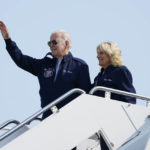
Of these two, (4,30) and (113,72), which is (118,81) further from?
(4,30)

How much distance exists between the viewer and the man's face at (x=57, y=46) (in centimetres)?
908

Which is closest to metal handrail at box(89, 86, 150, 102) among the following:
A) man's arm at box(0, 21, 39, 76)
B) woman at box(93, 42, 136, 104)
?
woman at box(93, 42, 136, 104)

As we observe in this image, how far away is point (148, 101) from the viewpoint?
8492 mm

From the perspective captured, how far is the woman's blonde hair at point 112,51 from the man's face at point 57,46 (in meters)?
0.64

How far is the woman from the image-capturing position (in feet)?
28.4

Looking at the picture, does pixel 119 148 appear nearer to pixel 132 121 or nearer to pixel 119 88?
pixel 132 121

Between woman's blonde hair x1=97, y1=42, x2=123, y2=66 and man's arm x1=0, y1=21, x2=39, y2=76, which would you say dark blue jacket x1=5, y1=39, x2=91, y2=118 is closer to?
man's arm x1=0, y1=21, x2=39, y2=76

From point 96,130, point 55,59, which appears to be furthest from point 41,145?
point 55,59

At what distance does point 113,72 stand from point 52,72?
1.06 meters

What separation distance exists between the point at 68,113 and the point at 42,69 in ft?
5.74

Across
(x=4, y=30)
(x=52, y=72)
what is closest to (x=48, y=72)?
(x=52, y=72)

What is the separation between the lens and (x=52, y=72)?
902 cm

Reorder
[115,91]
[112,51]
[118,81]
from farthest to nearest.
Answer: [112,51], [118,81], [115,91]

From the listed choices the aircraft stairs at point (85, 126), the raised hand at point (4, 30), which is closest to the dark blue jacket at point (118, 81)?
the aircraft stairs at point (85, 126)
